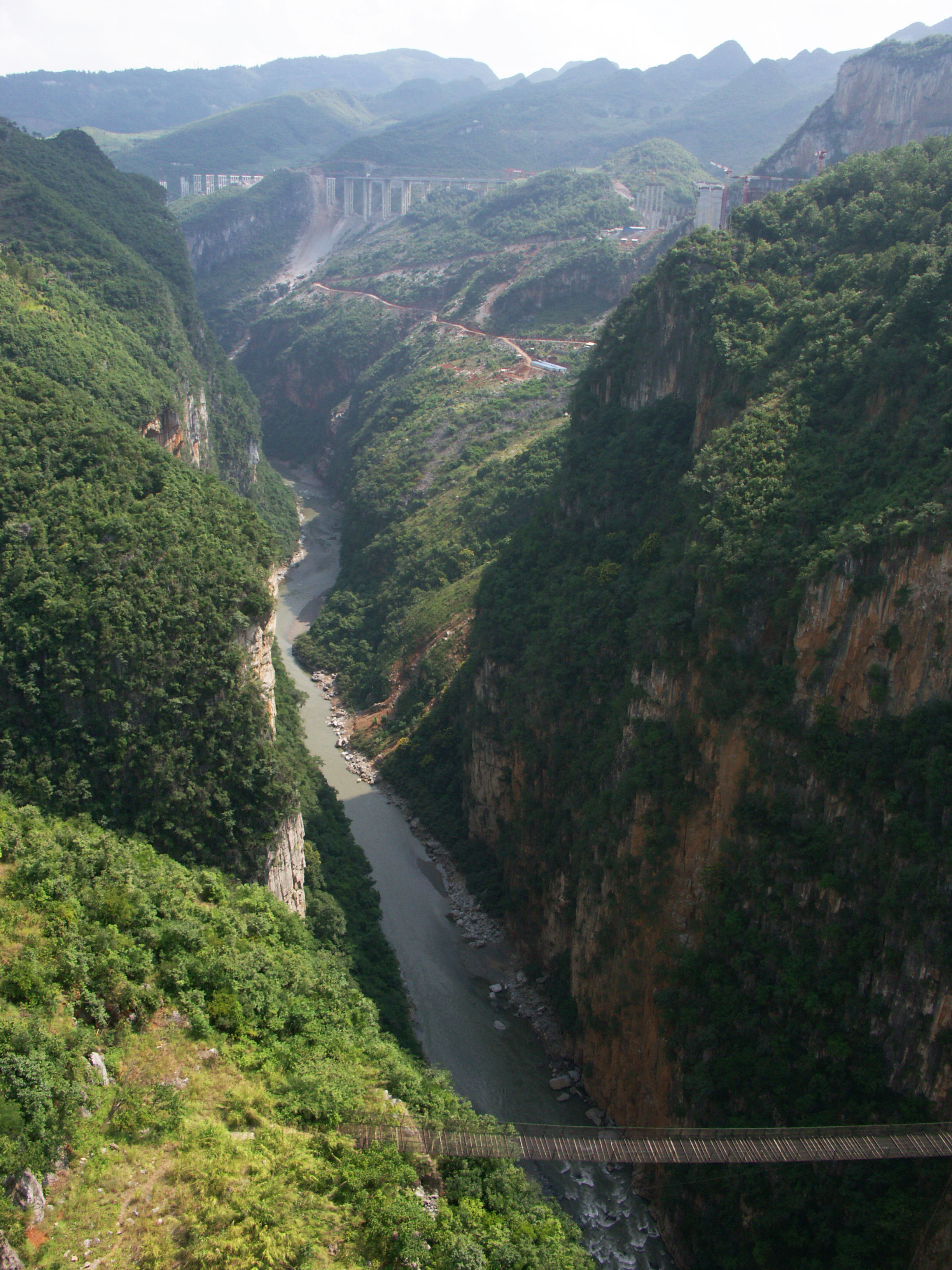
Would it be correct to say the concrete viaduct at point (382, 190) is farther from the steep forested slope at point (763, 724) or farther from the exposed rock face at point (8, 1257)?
the exposed rock face at point (8, 1257)

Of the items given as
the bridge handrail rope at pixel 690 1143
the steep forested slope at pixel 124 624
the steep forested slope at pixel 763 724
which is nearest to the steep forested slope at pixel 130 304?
the steep forested slope at pixel 124 624

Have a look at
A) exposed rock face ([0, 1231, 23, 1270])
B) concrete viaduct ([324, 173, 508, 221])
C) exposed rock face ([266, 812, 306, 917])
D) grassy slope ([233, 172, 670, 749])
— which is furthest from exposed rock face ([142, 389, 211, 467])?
concrete viaduct ([324, 173, 508, 221])

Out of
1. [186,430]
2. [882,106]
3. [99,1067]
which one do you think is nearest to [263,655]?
[99,1067]

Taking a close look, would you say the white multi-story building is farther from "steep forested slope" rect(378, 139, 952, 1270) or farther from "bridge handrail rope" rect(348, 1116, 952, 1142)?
"bridge handrail rope" rect(348, 1116, 952, 1142)

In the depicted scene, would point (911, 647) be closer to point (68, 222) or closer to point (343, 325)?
point (68, 222)

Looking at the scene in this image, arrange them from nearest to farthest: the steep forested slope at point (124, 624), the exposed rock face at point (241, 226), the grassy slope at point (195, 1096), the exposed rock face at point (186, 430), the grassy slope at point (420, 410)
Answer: the grassy slope at point (195, 1096), the steep forested slope at point (124, 624), the exposed rock face at point (186, 430), the grassy slope at point (420, 410), the exposed rock face at point (241, 226)

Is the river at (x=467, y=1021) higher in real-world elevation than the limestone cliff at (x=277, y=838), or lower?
lower

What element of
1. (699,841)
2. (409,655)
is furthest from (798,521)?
(409,655)
